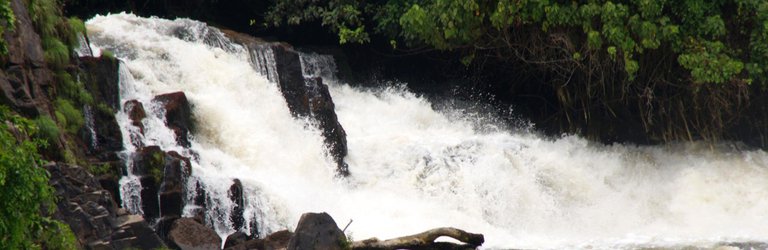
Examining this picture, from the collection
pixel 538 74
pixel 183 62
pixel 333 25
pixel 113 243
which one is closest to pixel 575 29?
pixel 538 74

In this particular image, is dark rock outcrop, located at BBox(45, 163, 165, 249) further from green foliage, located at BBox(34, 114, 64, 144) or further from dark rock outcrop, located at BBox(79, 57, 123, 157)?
dark rock outcrop, located at BBox(79, 57, 123, 157)

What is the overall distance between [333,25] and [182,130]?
7070 millimetres

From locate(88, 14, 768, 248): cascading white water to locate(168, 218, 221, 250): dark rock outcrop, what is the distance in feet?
4.89

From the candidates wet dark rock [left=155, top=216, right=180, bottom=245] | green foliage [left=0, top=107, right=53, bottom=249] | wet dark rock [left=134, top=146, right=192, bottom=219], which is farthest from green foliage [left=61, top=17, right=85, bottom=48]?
green foliage [left=0, top=107, right=53, bottom=249]

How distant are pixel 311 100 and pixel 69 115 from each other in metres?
6.37

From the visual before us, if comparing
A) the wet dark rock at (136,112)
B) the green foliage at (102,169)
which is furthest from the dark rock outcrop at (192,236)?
the wet dark rock at (136,112)

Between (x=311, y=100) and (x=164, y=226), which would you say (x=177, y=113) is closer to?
(x=164, y=226)

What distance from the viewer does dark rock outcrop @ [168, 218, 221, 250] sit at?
55.1 ft

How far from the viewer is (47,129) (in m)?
15.6

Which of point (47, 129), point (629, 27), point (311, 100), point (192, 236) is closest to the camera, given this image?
point (47, 129)

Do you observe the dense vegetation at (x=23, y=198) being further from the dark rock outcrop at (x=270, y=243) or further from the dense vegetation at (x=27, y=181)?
the dark rock outcrop at (x=270, y=243)

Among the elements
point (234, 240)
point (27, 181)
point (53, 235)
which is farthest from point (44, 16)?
point (27, 181)

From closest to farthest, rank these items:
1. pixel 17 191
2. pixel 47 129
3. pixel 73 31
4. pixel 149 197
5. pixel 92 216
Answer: pixel 17 191 → pixel 92 216 → pixel 47 129 → pixel 149 197 → pixel 73 31

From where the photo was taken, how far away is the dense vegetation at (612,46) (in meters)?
23.0
